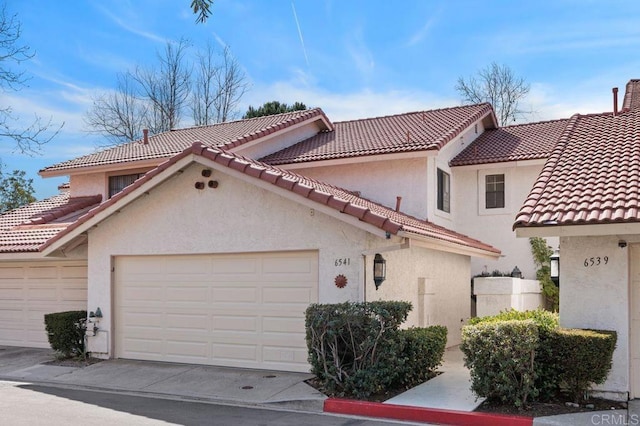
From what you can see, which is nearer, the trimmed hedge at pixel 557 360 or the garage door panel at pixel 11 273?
the trimmed hedge at pixel 557 360

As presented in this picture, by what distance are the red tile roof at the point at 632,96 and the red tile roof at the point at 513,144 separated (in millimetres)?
2266

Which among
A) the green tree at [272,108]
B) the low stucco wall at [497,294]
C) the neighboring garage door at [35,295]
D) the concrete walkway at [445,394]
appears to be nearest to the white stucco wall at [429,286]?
the low stucco wall at [497,294]

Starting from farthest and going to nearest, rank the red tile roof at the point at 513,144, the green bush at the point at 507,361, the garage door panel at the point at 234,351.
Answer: the red tile roof at the point at 513,144 < the garage door panel at the point at 234,351 < the green bush at the point at 507,361

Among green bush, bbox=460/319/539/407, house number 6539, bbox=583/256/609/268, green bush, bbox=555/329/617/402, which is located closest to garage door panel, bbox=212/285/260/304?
green bush, bbox=460/319/539/407

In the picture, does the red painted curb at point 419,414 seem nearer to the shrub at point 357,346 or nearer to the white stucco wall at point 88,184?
the shrub at point 357,346

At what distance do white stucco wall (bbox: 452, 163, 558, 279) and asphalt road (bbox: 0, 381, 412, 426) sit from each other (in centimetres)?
1142

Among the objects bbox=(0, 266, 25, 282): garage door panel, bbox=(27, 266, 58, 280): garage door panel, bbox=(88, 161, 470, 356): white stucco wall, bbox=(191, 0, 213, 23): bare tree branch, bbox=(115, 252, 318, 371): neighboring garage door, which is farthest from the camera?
bbox=(0, 266, 25, 282): garage door panel

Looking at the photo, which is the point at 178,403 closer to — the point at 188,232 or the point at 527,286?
the point at 188,232

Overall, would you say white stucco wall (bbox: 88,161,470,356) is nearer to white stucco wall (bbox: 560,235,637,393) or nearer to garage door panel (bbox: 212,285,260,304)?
garage door panel (bbox: 212,285,260,304)

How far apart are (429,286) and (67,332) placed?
26.3 ft

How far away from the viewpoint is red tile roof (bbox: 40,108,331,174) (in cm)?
1941

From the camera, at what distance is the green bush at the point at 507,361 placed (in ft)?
29.2

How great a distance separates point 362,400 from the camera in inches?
385

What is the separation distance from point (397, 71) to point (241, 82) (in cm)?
2372
